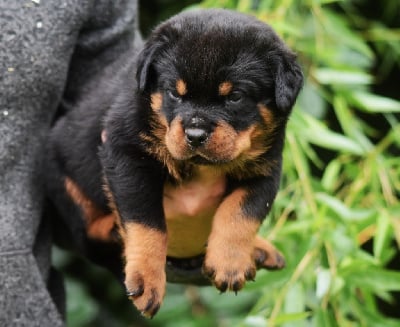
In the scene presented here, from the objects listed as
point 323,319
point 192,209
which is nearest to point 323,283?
point 323,319

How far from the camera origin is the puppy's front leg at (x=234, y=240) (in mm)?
2285

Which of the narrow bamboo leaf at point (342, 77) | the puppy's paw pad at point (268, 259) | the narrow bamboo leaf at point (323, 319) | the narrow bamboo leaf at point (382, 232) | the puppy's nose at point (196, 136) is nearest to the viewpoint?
the puppy's nose at point (196, 136)

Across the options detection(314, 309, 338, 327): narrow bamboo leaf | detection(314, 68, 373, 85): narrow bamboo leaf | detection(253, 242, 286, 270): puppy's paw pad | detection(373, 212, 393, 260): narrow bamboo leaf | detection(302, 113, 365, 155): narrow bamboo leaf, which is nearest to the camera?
detection(253, 242, 286, 270): puppy's paw pad

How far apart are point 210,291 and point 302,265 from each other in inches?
42.6

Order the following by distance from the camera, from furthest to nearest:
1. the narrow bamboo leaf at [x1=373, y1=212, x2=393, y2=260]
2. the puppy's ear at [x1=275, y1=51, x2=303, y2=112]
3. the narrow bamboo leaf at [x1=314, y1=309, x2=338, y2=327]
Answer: the narrow bamboo leaf at [x1=373, y1=212, x2=393, y2=260]
the narrow bamboo leaf at [x1=314, y1=309, x2=338, y2=327]
the puppy's ear at [x1=275, y1=51, x2=303, y2=112]

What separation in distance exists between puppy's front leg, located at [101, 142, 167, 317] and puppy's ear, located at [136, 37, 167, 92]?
0.22 metres

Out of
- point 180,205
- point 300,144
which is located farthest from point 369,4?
point 180,205

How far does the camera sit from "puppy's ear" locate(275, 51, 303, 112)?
2309mm

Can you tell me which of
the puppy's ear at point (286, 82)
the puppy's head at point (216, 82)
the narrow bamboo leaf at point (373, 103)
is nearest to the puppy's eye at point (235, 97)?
the puppy's head at point (216, 82)

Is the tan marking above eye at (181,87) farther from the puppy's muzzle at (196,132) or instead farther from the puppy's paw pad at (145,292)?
the puppy's paw pad at (145,292)

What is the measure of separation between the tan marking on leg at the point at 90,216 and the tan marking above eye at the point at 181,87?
0.58 metres

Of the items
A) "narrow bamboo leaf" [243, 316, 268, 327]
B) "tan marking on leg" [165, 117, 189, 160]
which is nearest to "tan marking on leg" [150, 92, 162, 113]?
"tan marking on leg" [165, 117, 189, 160]

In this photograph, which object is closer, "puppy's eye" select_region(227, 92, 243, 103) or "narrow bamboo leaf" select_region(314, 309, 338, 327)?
"puppy's eye" select_region(227, 92, 243, 103)

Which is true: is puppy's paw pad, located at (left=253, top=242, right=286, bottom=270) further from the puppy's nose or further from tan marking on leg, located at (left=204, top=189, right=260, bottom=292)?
the puppy's nose
